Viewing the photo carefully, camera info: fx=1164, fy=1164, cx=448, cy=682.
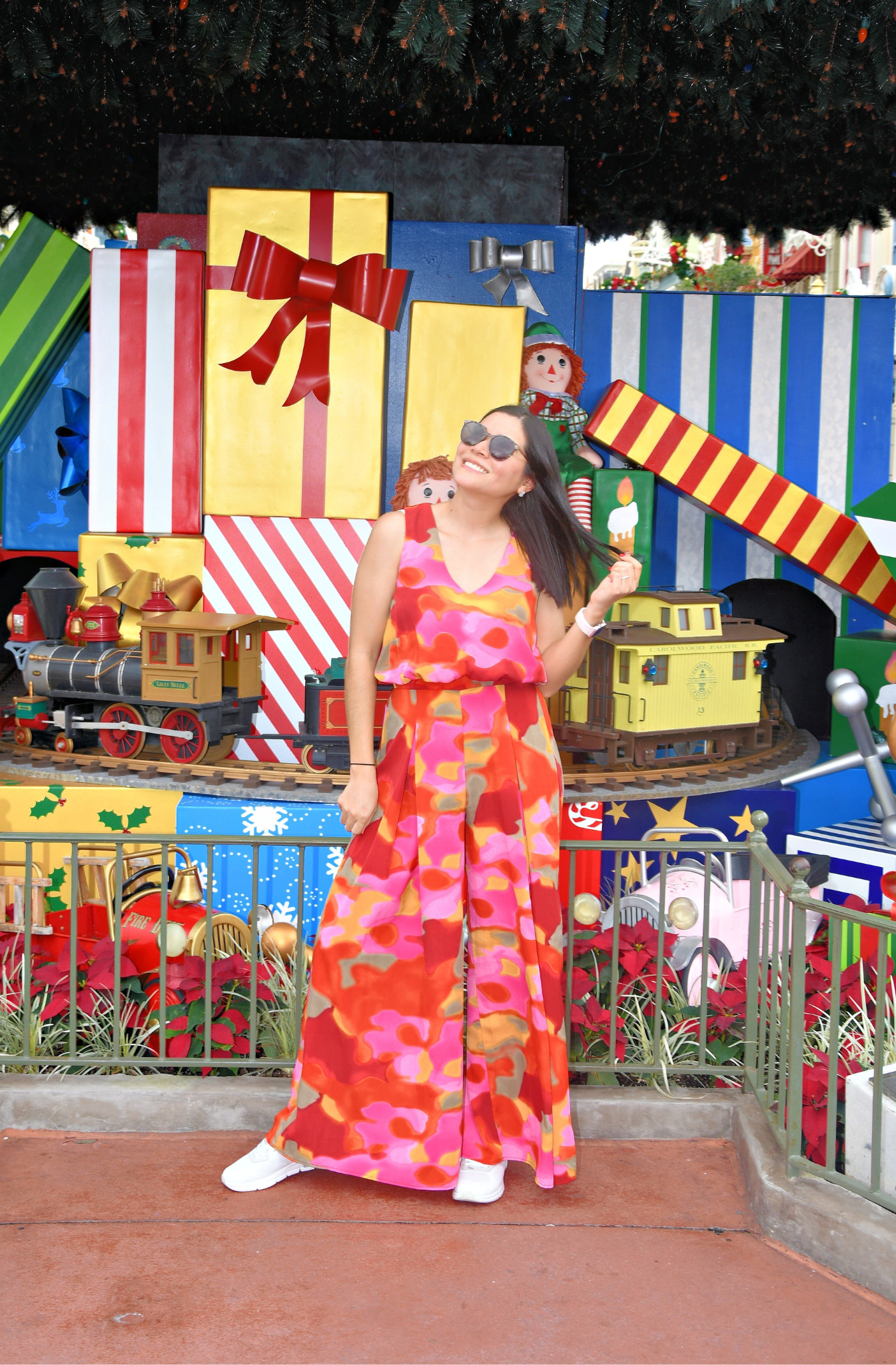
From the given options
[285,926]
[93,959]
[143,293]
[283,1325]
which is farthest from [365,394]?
[283,1325]

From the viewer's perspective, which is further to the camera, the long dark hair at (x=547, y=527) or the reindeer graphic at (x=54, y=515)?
the reindeer graphic at (x=54, y=515)

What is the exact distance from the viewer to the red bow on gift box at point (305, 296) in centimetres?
734

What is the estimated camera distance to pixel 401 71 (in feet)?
20.4

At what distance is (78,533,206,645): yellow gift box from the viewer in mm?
7508

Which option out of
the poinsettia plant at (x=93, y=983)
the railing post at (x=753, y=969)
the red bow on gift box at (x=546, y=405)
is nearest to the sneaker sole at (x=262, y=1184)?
the poinsettia plant at (x=93, y=983)

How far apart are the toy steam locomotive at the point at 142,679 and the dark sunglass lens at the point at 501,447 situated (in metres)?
3.84

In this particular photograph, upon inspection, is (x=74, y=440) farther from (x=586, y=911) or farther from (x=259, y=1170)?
(x=259, y=1170)

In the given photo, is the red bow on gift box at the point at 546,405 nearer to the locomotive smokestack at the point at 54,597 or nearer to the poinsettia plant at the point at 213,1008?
the locomotive smokestack at the point at 54,597

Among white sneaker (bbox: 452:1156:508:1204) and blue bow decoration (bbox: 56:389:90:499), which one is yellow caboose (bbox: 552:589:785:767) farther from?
blue bow decoration (bbox: 56:389:90:499)

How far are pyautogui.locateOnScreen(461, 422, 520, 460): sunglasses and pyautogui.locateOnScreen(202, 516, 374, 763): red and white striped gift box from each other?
449 centimetres

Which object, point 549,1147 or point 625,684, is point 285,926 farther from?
point 625,684

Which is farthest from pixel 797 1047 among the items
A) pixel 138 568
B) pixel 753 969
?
pixel 138 568

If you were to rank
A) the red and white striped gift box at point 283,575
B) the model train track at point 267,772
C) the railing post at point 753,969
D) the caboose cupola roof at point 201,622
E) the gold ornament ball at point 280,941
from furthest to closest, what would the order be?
the red and white striped gift box at point 283,575 < the caboose cupola roof at point 201,622 < the model train track at point 267,772 < the gold ornament ball at point 280,941 < the railing post at point 753,969

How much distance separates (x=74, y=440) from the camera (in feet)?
29.5
